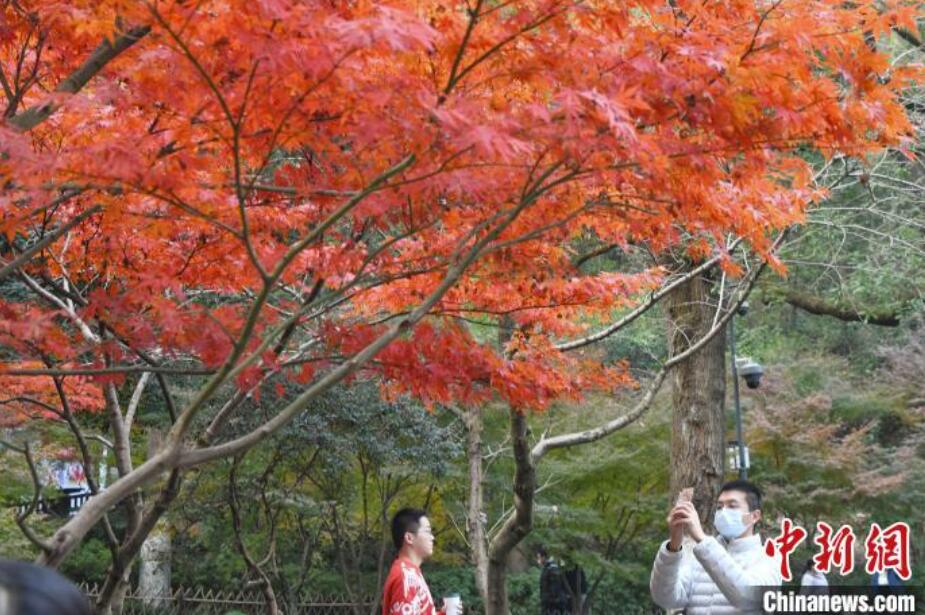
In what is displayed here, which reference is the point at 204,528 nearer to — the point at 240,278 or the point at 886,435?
the point at 240,278

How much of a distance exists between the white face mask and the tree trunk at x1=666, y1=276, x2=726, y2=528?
4252 millimetres

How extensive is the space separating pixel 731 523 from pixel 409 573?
1572 millimetres

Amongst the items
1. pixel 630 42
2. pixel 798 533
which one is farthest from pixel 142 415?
pixel 630 42

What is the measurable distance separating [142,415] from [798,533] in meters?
10.1

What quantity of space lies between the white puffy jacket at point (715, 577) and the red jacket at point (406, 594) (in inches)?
46.3

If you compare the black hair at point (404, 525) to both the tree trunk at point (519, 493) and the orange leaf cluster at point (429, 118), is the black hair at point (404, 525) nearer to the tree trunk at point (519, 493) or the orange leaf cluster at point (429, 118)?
the orange leaf cluster at point (429, 118)

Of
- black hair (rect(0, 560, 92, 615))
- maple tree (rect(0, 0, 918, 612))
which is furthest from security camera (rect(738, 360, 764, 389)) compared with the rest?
black hair (rect(0, 560, 92, 615))

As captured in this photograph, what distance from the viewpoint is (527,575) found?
62.7ft

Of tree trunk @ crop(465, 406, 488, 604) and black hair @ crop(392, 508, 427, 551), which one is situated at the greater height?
tree trunk @ crop(465, 406, 488, 604)

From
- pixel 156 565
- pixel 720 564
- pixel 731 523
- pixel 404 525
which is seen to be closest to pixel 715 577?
pixel 720 564

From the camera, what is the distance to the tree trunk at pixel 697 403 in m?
8.80

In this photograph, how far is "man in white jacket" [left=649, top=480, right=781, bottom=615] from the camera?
4.06m

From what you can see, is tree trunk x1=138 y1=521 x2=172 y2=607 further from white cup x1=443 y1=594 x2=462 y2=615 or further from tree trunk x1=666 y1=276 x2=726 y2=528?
white cup x1=443 y1=594 x2=462 y2=615

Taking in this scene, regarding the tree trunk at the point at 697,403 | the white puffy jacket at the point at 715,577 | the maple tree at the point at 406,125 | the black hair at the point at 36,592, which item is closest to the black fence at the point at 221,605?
the tree trunk at the point at 697,403
